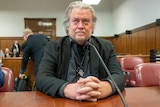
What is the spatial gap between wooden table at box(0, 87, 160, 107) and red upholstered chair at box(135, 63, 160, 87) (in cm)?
Result: 43

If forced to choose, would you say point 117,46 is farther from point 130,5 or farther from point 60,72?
point 60,72

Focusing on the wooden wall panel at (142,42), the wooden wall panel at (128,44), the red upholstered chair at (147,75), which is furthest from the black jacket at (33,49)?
the wooden wall panel at (128,44)

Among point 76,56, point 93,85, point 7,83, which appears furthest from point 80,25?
point 7,83

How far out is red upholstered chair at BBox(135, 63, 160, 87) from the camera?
65.3 inches

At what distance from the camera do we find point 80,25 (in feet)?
4.40

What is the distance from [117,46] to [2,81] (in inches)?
359

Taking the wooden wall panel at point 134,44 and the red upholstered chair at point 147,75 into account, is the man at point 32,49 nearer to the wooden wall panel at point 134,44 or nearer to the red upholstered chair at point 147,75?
the red upholstered chair at point 147,75

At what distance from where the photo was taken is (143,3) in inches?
279

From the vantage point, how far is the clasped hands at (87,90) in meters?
1.00

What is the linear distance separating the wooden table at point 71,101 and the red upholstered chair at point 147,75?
17.0 inches

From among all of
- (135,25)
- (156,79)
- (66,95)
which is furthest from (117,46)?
(66,95)

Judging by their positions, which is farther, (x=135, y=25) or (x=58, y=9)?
(x=58, y=9)

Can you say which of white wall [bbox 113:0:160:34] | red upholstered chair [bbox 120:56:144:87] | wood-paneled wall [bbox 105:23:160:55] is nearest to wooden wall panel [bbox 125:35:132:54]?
wood-paneled wall [bbox 105:23:160:55]

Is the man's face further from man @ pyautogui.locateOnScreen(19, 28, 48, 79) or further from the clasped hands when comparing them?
man @ pyautogui.locateOnScreen(19, 28, 48, 79)
